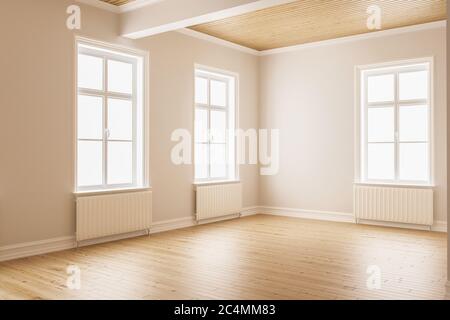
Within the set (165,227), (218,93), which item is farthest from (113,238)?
(218,93)

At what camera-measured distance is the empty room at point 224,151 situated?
171 inches

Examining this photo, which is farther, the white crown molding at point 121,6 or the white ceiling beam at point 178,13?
the white crown molding at point 121,6

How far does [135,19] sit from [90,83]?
1.06 m

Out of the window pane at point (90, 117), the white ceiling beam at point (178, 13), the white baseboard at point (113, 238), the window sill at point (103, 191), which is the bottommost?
the white baseboard at point (113, 238)

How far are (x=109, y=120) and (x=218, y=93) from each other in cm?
251

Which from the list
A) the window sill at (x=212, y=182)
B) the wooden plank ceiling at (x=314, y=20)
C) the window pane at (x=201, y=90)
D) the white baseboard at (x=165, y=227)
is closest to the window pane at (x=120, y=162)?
the white baseboard at (x=165, y=227)

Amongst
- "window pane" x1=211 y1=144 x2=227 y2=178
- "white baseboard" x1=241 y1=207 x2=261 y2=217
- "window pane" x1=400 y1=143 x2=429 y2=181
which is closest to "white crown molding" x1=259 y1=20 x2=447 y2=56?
"window pane" x1=400 y1=143 x2=429 y2=181

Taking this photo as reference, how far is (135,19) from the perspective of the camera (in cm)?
584

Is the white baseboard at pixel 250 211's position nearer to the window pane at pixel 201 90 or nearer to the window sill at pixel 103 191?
the window pane at pixel 201 90

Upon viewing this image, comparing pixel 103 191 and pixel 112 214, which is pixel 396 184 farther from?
pixel 103 191

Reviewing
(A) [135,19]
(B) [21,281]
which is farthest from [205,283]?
(A) [135,19]

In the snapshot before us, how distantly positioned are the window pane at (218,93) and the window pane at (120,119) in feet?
6.27

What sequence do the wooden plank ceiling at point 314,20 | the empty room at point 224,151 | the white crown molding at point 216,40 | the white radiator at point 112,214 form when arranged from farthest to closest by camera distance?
1. the white crown molding at point 216,40
2. the wooden plank ceiling at point 314,20
3. the white radiator at point 112,214
4. the empty room at point 224,151

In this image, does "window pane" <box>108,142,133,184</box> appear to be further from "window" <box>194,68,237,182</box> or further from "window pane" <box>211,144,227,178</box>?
"window pane" <box>211,144,227,178</box>
